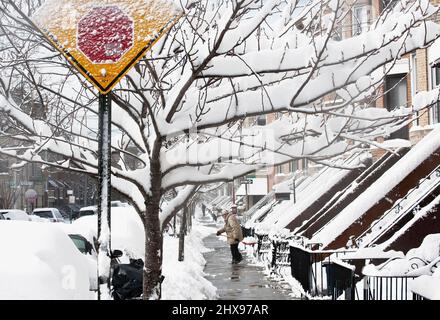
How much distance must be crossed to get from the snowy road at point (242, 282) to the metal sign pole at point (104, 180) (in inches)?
289

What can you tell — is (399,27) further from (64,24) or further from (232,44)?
(64,24)

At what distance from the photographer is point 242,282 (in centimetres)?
1550

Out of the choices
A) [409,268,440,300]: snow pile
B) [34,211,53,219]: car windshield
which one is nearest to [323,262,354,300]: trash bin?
[409,268,440,300]: snow pile

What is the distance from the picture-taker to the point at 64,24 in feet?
20.9

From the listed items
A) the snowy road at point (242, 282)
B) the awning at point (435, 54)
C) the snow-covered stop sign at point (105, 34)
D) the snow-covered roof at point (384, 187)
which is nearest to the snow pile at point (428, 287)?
the awning at point (435, 54)

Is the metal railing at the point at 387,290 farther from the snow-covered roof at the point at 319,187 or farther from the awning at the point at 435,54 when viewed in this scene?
the snow-covered roof at the point at 319,187

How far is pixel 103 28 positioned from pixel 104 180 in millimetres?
1661

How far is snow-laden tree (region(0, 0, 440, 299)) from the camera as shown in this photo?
262 inches

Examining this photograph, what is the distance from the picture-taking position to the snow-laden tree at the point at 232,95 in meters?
6.66

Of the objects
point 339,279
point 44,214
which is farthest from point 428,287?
point 44,214

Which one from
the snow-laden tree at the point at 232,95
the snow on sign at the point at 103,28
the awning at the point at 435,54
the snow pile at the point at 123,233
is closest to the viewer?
the snow on sign at the point at 103,28

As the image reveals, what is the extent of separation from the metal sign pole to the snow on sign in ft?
1.07

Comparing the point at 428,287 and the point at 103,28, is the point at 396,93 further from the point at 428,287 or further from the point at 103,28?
the point at 103,28

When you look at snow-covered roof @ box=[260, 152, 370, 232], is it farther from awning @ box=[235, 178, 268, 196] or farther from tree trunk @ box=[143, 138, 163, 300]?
awning @ box=[235, 178, 268, 196]
